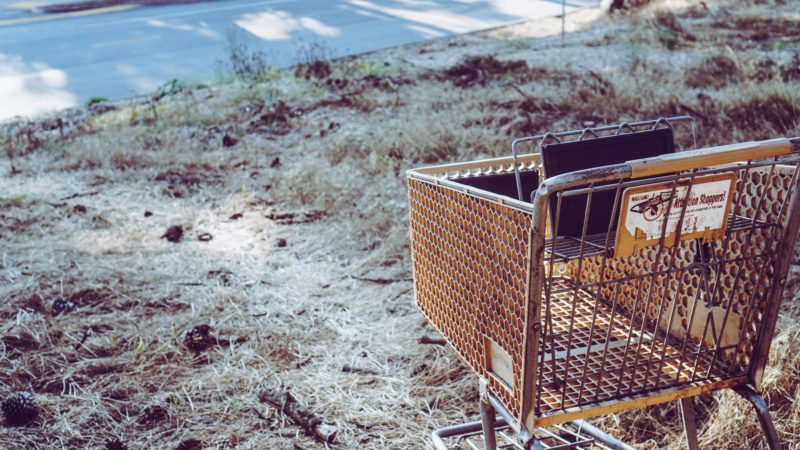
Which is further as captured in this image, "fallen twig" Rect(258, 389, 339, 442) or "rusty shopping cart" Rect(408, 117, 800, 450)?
"fallen twig" Rect(258, 389, 339, 442)

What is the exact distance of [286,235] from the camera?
4629mm

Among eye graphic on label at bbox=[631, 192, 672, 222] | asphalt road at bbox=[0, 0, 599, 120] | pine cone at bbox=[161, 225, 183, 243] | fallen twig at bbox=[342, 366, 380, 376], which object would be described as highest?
eye graphic on label at bbox=[631, 192, 672, 222]

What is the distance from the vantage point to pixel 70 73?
397 inches

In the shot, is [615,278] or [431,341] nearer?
[615,278]

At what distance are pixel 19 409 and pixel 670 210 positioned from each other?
232 cm

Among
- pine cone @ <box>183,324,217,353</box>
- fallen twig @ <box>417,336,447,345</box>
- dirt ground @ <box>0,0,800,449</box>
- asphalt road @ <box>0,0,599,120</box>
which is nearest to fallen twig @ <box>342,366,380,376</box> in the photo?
dirt ground @ <box>0,0,800,449</box>

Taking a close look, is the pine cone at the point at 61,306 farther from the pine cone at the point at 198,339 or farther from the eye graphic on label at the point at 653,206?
the eye graphic on label at the point at 653,206

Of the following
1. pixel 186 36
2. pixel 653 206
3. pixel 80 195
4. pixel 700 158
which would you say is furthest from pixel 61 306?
pixel 186 36

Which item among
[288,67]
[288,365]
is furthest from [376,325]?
[288,67]

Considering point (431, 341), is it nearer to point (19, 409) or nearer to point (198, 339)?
point (198, 339)

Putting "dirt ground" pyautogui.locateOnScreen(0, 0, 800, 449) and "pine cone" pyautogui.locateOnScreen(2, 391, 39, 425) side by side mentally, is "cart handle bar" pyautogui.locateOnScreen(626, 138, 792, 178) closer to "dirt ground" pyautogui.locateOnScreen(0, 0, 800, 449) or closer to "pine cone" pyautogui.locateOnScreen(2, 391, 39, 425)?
"dirt ground" pyautogui.locateOnScreen(0, 0, 800, 449)

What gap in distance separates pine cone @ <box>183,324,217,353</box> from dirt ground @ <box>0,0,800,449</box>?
18 mm

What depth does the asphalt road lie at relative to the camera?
30.8 feet

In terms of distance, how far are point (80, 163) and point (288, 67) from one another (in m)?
3.69
